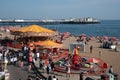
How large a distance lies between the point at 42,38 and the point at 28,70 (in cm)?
789

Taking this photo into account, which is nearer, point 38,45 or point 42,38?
point 38,45

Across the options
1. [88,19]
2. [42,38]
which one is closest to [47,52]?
[42,38]

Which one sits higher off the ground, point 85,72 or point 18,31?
point 18,31

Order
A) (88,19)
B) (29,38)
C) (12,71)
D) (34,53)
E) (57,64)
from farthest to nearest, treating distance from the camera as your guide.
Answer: (88,19) → (29,38) → (34,53) → (57,64) → (12,71)

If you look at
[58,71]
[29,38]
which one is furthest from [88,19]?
[58,71]

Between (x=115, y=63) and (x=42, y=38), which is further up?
(x=42, y=38)

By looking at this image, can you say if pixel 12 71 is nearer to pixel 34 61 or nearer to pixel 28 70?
pixel 28 70

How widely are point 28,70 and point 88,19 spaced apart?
11245 centimetres

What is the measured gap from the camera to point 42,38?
85.2ft

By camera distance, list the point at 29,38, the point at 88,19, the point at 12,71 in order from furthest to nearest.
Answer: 1. the point at 88,19
2. the point at 29,38
3. the point at 12,71

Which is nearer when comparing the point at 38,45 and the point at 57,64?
the point at 57,64

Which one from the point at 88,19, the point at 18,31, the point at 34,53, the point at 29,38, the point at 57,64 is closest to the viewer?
the point at 57,64

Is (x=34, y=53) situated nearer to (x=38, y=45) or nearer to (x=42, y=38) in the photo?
(x=38, y=45)

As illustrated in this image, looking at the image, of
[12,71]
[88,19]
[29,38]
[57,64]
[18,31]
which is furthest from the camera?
[88,19]
